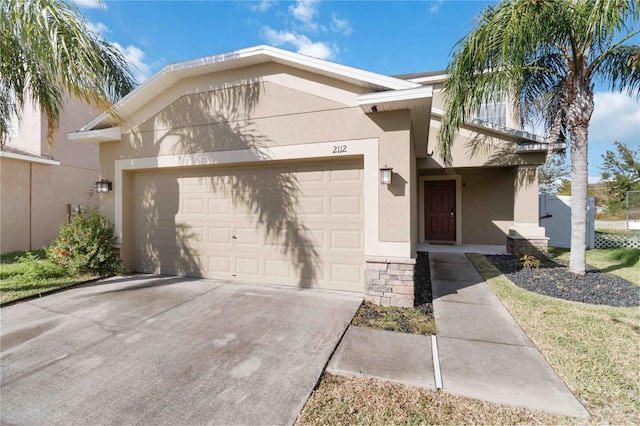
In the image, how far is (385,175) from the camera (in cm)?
476

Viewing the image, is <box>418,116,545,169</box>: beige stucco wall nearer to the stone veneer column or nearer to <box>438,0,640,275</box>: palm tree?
<box>438,0,640,275</box>: palm tree

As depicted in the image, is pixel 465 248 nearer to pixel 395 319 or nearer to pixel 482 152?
pixel 482 152

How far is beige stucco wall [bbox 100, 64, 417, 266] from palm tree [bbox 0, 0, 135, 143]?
1.18 meters

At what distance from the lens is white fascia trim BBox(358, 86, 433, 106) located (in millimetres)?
4477

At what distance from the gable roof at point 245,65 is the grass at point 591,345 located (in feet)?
13.1

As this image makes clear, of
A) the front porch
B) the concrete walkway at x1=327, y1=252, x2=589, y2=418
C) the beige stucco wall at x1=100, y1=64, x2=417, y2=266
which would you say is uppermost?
the beige stucco wall at x1=100, y1=64, x2=417, y2=266

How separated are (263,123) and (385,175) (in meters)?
2.74

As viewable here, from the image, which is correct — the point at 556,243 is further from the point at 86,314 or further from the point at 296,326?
the point at 86,314

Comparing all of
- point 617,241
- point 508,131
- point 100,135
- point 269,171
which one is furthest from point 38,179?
point 617,241

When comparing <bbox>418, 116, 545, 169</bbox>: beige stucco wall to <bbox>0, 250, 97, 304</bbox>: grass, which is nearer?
<bbox>0, 250, 97, 304</bbox>: grass

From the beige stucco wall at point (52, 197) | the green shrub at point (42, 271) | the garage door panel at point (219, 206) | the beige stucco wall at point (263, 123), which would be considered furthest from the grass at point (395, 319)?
the beige stucco wall at point (52, 197)

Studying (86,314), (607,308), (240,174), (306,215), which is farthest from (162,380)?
Answer: (607,308)

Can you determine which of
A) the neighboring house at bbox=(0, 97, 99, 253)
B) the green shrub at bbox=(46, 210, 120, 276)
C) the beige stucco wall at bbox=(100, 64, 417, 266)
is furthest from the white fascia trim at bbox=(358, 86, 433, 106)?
the neighboring house at bbox=(0, 97, 99, 253)

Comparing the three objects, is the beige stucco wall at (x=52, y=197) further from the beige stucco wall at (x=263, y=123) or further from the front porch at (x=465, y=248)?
the front porch at (x=465, y=248)
